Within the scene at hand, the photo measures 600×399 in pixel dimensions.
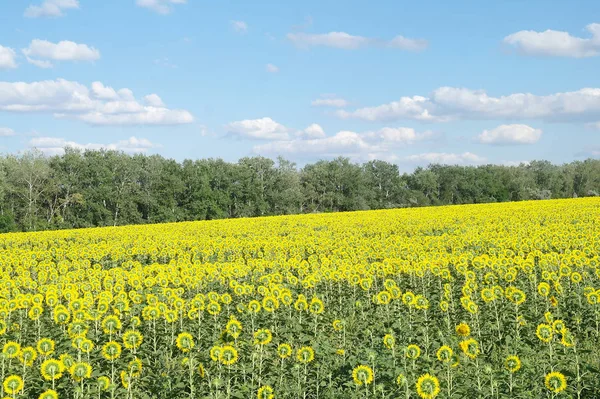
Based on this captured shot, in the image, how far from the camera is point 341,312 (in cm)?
1134

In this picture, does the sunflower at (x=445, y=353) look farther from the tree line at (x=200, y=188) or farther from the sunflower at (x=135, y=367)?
the tree line at (x=200, y=188)

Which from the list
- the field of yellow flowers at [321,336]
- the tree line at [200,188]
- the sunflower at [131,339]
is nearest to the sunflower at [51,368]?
the field of yellow flowers at [321,336]

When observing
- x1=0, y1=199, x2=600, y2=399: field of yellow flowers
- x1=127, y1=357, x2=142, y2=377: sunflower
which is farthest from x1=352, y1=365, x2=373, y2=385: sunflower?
x1=127, y1=357, x2=142, y2=377: sunflower

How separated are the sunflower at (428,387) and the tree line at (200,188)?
176ft

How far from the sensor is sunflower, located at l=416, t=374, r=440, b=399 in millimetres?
5398

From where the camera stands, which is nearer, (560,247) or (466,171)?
(560,247)

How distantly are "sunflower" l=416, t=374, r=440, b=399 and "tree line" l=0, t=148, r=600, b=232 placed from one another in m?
53.6

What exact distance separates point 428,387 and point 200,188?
221 feet

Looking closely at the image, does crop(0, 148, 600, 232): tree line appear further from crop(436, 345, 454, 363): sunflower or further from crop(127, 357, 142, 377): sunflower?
crop(436, 345, 454, 363): sunflower

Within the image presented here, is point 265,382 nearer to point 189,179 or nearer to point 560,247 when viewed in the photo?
point 560,247

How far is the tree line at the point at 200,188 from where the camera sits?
211 ft

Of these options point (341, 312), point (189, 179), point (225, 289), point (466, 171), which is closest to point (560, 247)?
point (341, 312)

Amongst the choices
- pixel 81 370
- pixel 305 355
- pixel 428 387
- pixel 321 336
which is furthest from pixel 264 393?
pixel 321 336

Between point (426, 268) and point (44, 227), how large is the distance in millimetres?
52823
